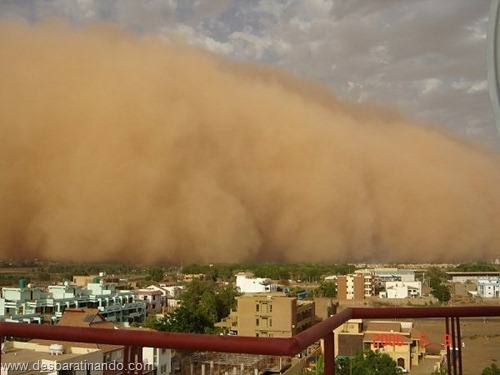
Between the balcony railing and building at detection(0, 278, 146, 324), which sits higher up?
the balcony railing

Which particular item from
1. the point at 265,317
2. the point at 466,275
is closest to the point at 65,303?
the point at 265,317

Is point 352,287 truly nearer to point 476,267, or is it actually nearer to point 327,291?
point 327,291

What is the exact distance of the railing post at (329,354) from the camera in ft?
2.58

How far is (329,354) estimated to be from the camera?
0.80 meters

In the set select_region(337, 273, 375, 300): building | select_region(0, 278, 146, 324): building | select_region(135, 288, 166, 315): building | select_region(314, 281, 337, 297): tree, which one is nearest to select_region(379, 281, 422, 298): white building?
select_region(337, 273, 375, 300): building

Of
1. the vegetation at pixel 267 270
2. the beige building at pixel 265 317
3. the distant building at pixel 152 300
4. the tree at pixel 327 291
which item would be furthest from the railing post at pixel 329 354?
the vegetation at pixel 267 270

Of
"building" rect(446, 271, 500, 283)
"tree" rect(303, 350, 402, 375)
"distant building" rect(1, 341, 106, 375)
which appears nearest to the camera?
"distant building" rect(1, 341, 106, 375)

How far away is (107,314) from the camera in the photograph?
11852mm

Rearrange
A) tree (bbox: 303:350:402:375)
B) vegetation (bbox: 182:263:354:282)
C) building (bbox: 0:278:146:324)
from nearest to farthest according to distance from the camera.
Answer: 1. tree (bbox: 303:350:402:375)
2. building (bbox: 0:278:146:324)
3. vegetation (bbox: 182:263:354:282)

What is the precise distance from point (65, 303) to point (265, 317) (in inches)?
183

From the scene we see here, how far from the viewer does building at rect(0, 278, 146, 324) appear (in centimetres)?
1119

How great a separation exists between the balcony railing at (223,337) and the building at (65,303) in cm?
1007

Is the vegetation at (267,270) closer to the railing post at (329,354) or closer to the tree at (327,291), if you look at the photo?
the tree at (327,291)

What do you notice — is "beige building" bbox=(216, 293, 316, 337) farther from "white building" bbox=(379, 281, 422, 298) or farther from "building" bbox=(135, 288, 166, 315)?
"white building" bbox=(379, 281, 422, 298)
